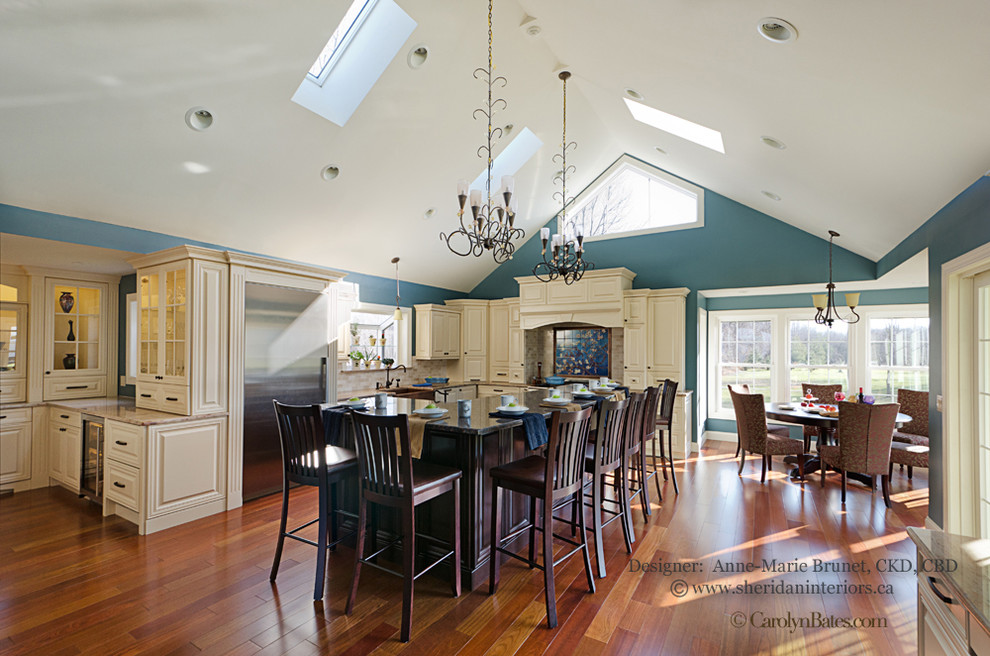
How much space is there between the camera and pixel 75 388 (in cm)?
505

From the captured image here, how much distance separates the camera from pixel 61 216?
3748 millimetres

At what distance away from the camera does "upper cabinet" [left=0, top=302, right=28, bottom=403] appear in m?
4.61

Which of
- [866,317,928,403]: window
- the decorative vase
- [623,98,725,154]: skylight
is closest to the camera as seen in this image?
[623,98,725,154]: skylight

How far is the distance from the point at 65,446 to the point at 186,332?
6.78 ft

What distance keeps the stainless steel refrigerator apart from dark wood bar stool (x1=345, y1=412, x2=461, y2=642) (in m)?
2.22

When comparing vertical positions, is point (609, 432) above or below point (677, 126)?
below

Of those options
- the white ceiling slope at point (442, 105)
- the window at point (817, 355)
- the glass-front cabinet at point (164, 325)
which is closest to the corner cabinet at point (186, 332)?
the glass-front cabinet at point (164, 325)

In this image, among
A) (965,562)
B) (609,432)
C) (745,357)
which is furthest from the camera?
(745,357)

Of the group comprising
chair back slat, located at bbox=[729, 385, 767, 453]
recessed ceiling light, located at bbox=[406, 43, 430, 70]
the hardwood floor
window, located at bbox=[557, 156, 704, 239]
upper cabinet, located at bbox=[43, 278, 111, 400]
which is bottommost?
the hardwood floor

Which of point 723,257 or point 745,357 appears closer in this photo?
point 723,257

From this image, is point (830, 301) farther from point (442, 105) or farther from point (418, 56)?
point (418, 56)

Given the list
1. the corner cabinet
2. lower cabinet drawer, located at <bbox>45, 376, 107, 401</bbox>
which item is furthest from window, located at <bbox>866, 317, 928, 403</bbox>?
lower cabinet drawer, located at <bbox>45, 376, 107, 401</bbox>

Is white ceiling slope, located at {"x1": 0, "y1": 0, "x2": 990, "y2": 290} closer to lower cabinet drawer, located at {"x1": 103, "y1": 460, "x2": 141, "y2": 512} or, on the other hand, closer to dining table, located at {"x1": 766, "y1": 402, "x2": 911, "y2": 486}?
dining table, located at {"x1": 766, "y1": 402, "x2": 911, "y2": 486}

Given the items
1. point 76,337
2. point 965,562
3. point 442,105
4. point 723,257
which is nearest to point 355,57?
point 442,105
